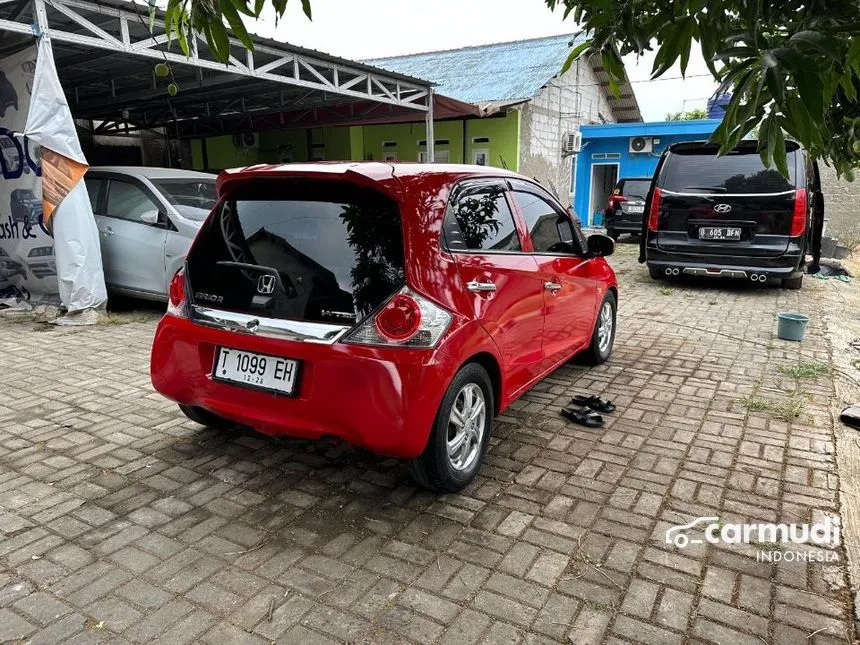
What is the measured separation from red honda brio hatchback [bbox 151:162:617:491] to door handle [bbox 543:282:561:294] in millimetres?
427

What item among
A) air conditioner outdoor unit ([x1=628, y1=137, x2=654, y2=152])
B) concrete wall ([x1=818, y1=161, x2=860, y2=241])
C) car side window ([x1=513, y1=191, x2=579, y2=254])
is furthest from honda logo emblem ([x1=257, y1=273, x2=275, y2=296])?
air conditioner outdoor unit ([x1=628, y1=137, x2=654, y2=152])

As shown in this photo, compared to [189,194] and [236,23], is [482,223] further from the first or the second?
[189,194]

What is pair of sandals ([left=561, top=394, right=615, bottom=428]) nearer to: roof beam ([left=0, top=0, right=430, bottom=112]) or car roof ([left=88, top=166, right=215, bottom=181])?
roof beam ([left=0, top=0, right=430, bottom=112])

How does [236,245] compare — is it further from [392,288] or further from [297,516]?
[297,516]

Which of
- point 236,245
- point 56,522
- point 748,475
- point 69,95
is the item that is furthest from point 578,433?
point 69,95

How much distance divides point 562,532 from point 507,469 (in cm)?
65

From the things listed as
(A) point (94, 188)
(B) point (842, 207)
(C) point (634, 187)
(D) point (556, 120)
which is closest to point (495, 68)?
(D) point (556, 120)

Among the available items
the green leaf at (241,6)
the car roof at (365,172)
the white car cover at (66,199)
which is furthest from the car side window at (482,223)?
the white car cover at (66,199)

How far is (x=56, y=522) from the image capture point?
2809mm

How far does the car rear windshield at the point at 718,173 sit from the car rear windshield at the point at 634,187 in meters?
7.77

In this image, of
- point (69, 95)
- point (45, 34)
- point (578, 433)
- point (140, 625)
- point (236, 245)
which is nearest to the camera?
point (140, 625)

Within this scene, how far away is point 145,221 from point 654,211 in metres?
6.67

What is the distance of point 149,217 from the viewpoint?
7.09 m

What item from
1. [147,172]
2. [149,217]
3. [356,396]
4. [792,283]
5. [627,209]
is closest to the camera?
[356,396]
